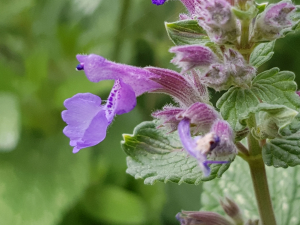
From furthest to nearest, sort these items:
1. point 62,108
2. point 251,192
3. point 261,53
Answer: point 62,108 → point 251,192 → point 261,53

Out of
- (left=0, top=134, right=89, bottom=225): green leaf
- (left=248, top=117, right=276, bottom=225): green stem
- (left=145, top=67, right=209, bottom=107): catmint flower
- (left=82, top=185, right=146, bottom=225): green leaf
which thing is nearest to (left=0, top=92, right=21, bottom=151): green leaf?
(left=0, top=134, right=89, bottom=225): green leaf

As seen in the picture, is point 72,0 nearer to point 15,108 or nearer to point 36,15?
point 36,15

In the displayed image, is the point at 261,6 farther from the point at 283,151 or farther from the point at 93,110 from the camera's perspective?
the point at 93,110

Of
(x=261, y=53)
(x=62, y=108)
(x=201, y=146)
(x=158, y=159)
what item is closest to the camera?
(x=201, y=146)

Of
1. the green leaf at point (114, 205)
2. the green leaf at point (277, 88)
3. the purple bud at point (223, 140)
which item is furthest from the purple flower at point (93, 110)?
the green leaf at point (114, 205)

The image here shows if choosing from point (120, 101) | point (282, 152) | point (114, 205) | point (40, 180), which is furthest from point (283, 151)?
point (40, 180)

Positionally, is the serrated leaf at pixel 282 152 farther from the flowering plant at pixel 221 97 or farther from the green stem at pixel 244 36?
the green stem at pixel 244 36

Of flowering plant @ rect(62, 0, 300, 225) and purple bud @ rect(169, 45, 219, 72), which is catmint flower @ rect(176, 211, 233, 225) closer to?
flowering plant @ rect(62, 0, 300, 225)
